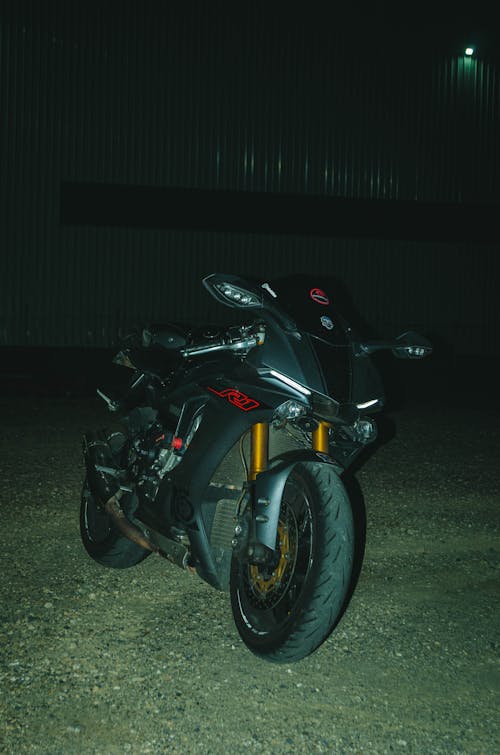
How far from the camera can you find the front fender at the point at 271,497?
3457mm

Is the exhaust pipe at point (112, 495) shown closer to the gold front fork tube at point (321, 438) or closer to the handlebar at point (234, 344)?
the gold front fork tube at point (321, 438)

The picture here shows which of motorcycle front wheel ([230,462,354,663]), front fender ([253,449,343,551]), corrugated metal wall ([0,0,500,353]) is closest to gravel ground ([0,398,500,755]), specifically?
motorcycle front wheel ([230,462,354,663])

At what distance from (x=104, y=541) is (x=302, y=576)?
70.2 inches

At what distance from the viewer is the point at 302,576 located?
344cm

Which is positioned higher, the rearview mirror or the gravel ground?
the rearview mirror

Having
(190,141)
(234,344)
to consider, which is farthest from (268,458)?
(190,141)

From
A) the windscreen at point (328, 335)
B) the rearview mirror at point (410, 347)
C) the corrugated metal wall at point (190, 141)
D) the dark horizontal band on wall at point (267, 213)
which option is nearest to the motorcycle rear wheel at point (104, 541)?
the windscreen at point (328, 335)

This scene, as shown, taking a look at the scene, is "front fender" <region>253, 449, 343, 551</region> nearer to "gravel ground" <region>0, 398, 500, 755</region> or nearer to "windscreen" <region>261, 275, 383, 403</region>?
"windscreen" <region>261, 275, 383, 403</region>

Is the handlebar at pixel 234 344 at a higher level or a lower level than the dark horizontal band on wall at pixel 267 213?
lower

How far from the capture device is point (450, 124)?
22.3 m

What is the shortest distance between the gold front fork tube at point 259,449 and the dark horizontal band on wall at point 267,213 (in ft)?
57.2

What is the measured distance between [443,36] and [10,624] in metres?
21.9

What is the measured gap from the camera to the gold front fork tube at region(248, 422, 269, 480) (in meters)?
3.69

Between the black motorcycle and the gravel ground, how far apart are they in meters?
0.28
